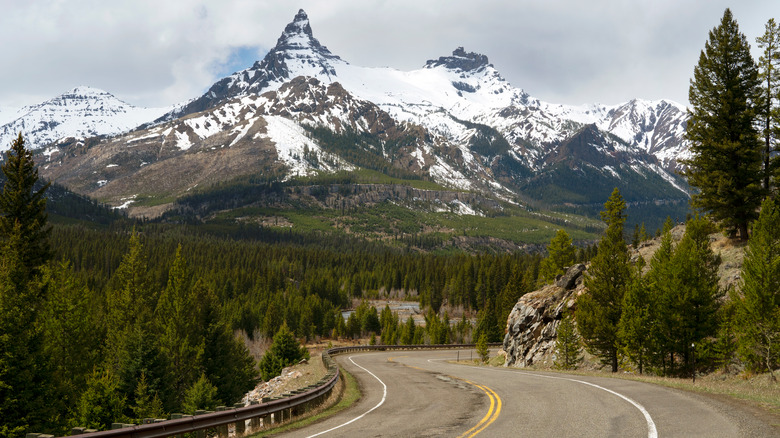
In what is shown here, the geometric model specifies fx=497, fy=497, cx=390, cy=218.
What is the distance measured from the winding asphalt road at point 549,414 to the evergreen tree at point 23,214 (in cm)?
2883

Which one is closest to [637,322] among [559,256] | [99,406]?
[99,406]

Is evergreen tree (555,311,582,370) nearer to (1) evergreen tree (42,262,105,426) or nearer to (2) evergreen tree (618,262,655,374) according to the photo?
(2) evergreen tree (618,262,655,374)

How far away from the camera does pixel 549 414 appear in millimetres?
14594

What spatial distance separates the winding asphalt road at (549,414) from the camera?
12.1 meters

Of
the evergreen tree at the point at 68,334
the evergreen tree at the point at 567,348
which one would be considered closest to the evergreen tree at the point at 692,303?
the evergreen tree at the point at 567,348

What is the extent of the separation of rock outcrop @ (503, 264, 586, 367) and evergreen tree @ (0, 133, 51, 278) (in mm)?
45111

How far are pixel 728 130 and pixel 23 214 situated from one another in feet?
167

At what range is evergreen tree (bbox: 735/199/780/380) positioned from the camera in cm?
2455

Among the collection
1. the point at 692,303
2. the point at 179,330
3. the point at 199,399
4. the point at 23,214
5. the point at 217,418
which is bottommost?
the point at 199,399

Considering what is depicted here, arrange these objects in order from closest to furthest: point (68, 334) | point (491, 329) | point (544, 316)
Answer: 1. point (68, 334)
2. point (544, 316)
3. point (491, 329)

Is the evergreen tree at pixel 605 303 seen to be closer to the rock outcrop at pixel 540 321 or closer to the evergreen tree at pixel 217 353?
the rock outcrop at pixel 540 321

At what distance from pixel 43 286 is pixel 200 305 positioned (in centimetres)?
1577

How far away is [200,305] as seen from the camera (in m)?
A: 49.3

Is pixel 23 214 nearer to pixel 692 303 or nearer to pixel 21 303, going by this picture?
pixel 21 303
